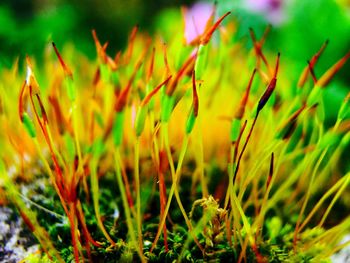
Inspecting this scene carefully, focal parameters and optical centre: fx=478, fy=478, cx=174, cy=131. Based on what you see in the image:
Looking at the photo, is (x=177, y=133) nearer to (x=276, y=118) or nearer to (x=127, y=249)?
(x=276, y=118)

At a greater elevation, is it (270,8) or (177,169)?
(270,8)

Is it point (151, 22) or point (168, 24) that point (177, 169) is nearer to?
point (168, 24)

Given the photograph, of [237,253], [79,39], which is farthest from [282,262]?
[79,39]

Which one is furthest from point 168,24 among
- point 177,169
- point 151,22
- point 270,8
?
point 177,169

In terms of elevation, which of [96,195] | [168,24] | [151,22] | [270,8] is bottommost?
[96,195]

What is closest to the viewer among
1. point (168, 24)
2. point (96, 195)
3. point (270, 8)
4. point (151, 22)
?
point (96, 195)

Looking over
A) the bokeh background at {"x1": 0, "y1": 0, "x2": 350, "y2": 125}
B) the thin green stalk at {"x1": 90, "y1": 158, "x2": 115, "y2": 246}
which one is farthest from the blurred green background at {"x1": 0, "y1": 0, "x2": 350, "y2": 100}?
the thin green stalk at {"x1": 90, "y1": 158, "x2": 115, "y2": 246}

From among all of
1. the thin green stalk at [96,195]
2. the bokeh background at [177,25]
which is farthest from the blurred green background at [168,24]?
the thin green stalk at [96,195]

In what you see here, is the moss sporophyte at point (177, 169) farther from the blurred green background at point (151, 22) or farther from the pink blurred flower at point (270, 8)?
the pink blurred flower at point (270, 8)

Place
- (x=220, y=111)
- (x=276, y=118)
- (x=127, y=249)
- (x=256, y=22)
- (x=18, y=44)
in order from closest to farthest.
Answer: (x=127, y=249) < (x=276, y=118) < (x=220, y=111) < (x=18, y=44) < (x=256, y=22)
